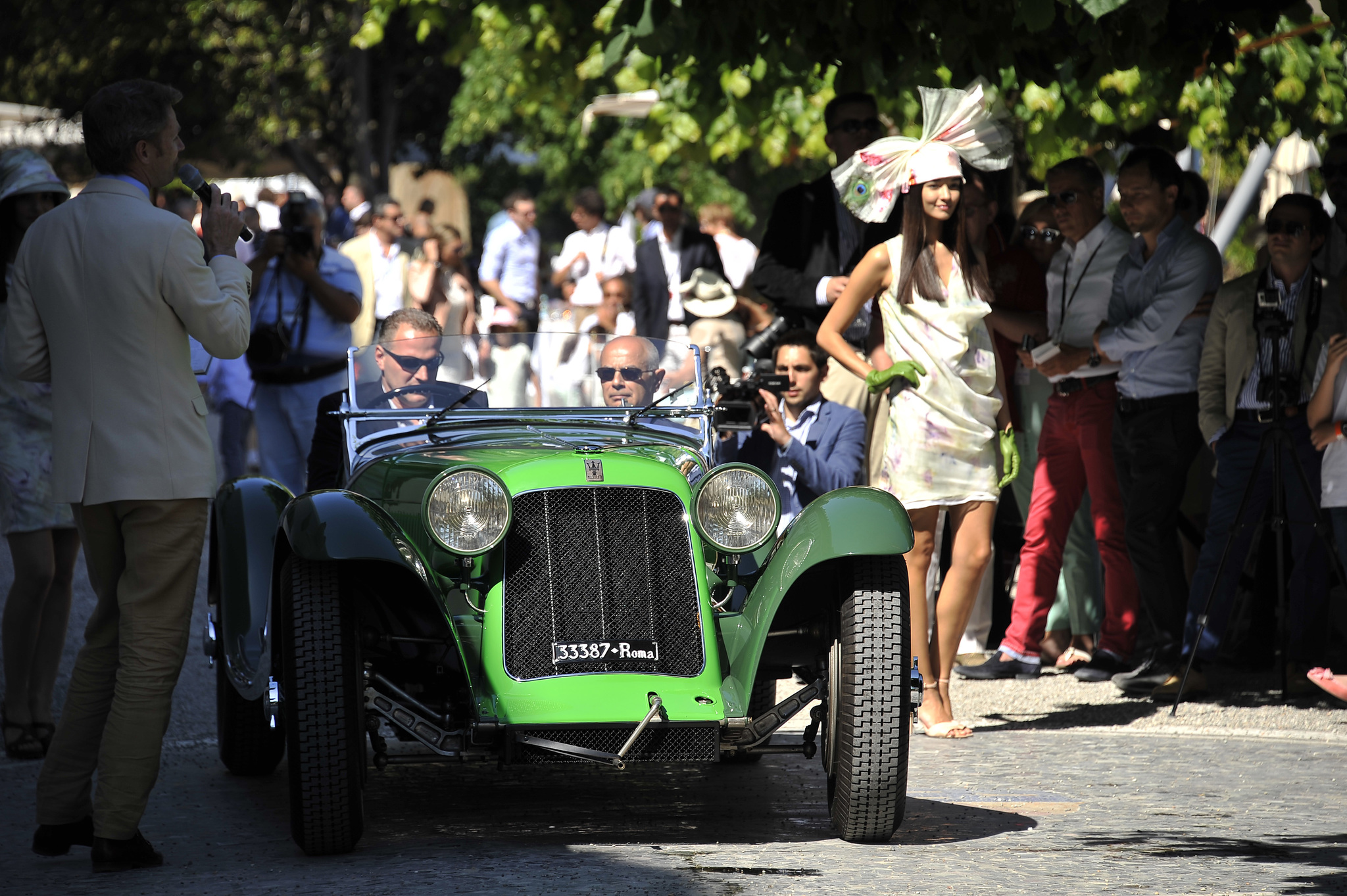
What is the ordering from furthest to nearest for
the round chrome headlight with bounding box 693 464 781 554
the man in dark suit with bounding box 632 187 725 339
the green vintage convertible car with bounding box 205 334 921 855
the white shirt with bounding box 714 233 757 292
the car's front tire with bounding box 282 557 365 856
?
the white shirt with bounding box 714 233 757 292, the man in dark suit with bounding box 632 187 725 339, the round chrome headlight with bounding box 693 464 781 554, the green vintage convertible car with bounding box 205 334 921 855, the car's front tire with bounding box 282 557 365 856

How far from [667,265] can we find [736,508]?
6.68 m

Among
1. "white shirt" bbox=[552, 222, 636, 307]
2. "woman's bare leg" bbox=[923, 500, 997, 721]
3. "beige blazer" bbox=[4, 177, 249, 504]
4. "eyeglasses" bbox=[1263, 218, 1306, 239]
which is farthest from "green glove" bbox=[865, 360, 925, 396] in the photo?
"white shirt" bbox=[552, 222, 636, 307]

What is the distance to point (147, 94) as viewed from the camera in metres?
4.70

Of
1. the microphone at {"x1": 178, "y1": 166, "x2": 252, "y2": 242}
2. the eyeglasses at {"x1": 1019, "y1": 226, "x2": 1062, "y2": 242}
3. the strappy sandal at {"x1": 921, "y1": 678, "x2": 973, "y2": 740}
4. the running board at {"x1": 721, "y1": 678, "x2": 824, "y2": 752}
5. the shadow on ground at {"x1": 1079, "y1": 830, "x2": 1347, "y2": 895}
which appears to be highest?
the eyeglasses at {"x1": 1019, "y1": 226, "x2": 1062, "y2": 242}

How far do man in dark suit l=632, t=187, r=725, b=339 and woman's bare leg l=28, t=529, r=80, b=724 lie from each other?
5657 mm

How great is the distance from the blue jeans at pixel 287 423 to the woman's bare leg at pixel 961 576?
3897 millimetres

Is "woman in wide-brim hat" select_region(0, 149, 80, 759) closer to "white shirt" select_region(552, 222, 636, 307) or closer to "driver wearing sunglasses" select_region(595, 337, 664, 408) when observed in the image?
"driver wearing sunglasses" select_region(595, 337, 664, 408)

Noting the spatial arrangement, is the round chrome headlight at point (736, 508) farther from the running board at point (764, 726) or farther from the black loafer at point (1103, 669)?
the black loafer at point (1103, 669)

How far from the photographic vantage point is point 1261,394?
7008mm

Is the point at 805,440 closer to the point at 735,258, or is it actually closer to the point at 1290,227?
the point at 1290,227

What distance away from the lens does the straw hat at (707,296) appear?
10.8 meters

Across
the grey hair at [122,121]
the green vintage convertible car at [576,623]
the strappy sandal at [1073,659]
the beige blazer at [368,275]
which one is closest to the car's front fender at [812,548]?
the green vintage convertible car at [576,623]

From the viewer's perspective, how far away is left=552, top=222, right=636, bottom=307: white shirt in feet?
47.3

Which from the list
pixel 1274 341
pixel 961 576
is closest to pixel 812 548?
pixel 961 576
